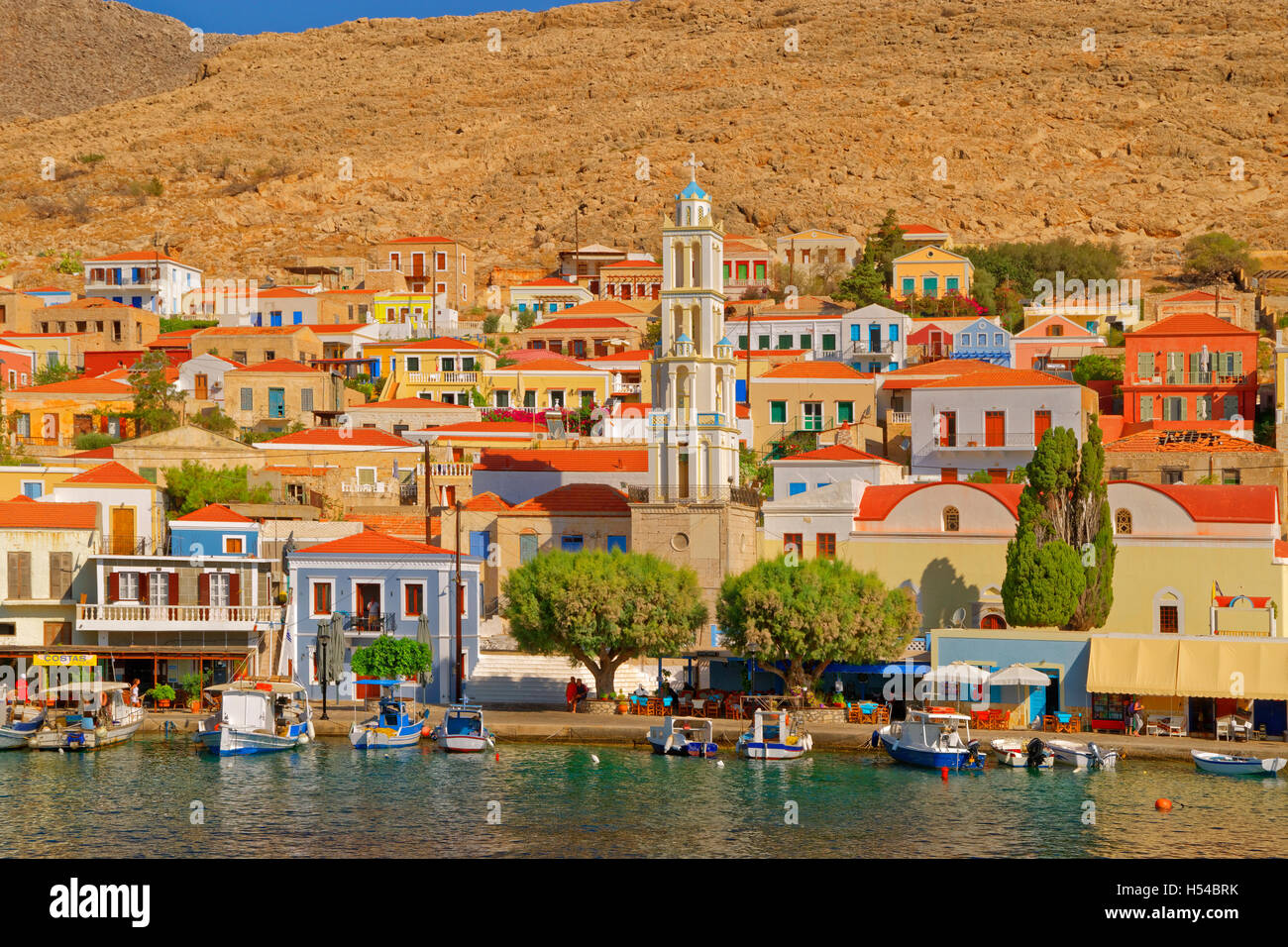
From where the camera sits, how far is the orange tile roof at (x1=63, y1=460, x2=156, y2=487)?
55.7 meters

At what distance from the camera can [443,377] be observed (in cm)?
8038

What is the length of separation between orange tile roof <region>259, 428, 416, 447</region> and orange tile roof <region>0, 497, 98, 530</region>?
14.9m

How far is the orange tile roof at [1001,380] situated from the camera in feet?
211

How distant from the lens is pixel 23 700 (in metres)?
48.1

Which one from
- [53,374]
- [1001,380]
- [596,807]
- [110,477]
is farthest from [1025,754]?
[53,374]

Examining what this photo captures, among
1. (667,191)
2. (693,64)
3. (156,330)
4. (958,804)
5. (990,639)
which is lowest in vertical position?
(958,804)

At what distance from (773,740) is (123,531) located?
2465 cm

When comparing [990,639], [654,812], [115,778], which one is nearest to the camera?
[654,812]

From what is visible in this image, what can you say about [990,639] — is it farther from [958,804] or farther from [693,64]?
[693,64]

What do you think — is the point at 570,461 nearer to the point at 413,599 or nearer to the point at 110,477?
the point at 413,599

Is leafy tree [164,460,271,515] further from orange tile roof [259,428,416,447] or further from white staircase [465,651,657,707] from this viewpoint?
white staircase [465,651,657,707]

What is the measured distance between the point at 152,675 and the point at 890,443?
32.3 metres

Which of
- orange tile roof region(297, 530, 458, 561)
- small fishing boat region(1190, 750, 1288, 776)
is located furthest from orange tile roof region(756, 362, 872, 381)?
small fishing boat region(1190, 750, 1288, 776)
